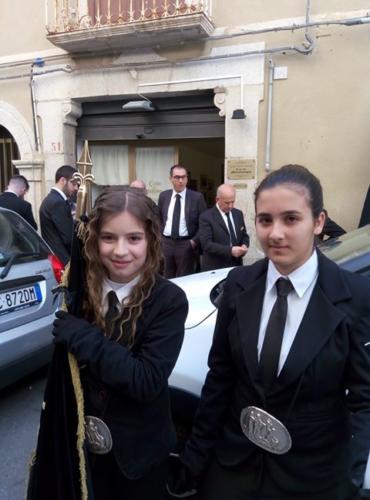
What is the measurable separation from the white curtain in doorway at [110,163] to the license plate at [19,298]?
5.12 m

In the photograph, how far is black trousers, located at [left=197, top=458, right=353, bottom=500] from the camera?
4.62ft

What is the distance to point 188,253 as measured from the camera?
5.67m

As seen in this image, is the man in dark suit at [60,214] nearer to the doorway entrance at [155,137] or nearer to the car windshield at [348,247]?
the car windshield at [348,247]

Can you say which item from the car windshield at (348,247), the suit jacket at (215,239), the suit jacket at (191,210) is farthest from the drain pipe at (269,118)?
the car windshield at (348,247)

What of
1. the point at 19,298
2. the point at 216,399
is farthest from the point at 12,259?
the point at 216,399

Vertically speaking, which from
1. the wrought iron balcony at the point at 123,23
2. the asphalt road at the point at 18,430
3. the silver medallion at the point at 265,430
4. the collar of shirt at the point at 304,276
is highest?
the wrought iron balcony at the point at 123,23

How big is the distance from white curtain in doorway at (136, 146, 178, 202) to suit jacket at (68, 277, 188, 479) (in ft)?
21.6

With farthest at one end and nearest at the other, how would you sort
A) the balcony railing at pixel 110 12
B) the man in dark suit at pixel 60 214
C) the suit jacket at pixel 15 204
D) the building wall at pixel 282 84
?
1. the balcony railing at pixel 110 12
2. the building wall at pixel 282 84
3. the suit jacket at pixel 15 204
4. the man in dark suit at pixel 60 214

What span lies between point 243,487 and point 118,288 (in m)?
0.78

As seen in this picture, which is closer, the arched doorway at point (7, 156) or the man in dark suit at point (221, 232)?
the man in dark suit at point (221, 232)

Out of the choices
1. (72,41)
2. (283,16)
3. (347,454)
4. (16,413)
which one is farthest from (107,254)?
(72,41)

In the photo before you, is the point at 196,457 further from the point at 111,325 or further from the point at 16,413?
the point at 16,413

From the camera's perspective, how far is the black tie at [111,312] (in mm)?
1505

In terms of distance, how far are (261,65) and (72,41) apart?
9.88ft
